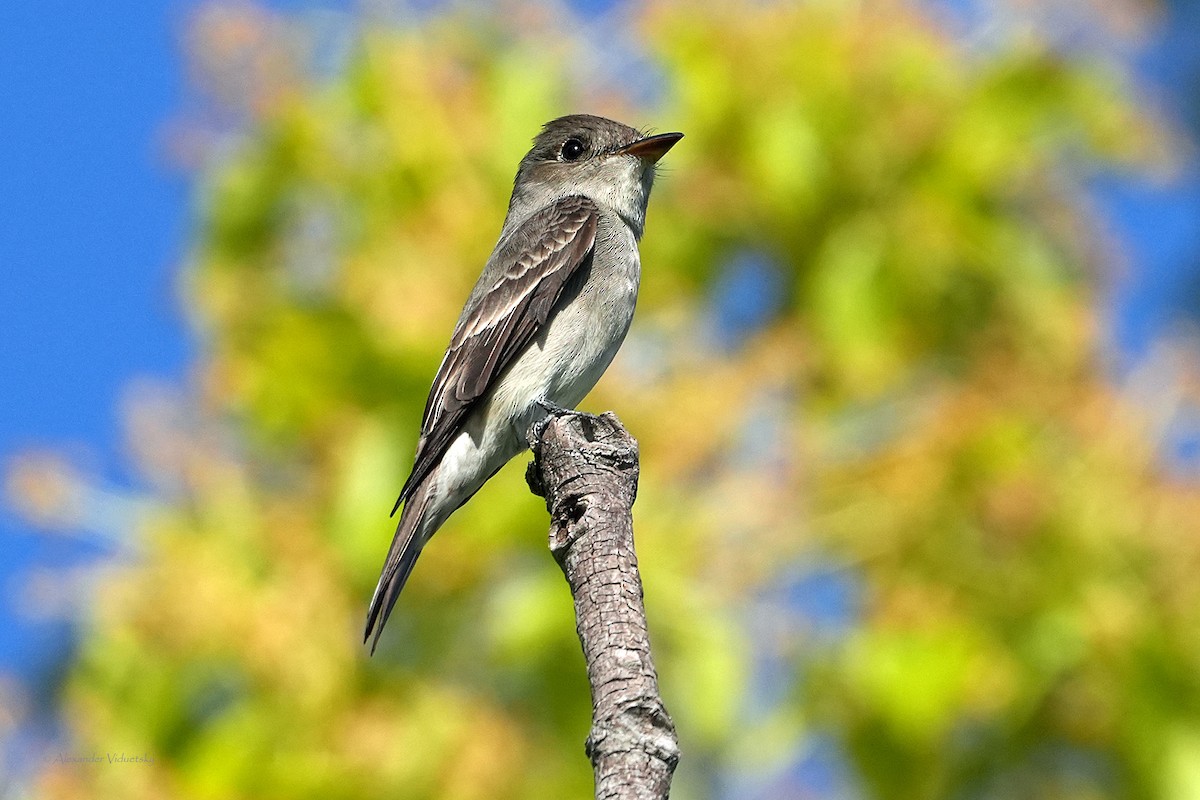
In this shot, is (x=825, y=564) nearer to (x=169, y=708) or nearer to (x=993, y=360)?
(x=993, y=360)

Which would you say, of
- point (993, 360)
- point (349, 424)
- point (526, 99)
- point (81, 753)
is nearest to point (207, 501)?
point (349, 424)

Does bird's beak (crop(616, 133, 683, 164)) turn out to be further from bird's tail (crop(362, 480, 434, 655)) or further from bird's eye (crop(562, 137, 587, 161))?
bird's tail (crop(362, 480, 434, 655))

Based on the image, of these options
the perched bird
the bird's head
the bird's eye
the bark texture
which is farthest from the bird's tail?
the bird's eye

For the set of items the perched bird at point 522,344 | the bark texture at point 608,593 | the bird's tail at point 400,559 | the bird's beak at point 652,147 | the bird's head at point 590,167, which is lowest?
the bark texture at point 608,593

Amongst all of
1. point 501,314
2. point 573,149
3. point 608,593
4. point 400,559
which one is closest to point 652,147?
point 573,149

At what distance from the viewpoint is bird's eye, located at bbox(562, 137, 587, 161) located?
7223 millimetres

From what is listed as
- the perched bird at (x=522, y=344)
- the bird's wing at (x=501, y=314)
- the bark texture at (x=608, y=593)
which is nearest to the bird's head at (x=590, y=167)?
the perched bird at (x=522, y=344)

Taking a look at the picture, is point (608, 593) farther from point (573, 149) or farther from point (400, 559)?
point (573, 149)

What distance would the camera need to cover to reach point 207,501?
21.3 ft

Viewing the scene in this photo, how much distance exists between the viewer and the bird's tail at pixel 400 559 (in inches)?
209

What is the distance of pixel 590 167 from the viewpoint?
7.13 meters

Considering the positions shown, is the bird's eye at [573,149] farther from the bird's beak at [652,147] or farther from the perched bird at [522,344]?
the perched bird at [522,344]

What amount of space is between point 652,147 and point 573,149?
0.72 meters

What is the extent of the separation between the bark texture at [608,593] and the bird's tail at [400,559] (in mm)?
1032
